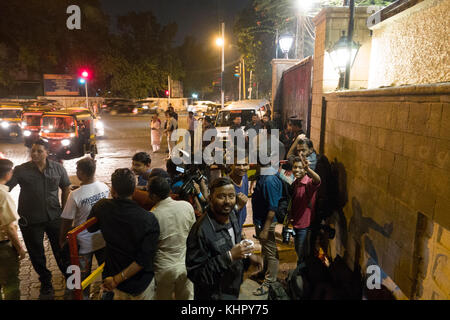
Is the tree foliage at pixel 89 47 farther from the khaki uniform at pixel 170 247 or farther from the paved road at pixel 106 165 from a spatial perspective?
the khaki uniform at pixel 170 247

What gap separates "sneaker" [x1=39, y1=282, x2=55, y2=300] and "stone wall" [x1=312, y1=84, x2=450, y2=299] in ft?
13.1

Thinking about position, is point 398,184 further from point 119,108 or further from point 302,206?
point 119,108

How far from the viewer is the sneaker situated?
421 centimetres

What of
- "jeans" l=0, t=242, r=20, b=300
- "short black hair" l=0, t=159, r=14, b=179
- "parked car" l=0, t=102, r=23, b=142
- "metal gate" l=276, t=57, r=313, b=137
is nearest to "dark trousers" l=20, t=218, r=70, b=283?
"jeans" l=0, t=242, r=20, b=300

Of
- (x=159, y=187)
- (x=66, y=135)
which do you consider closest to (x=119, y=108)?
(x=66, y=135)

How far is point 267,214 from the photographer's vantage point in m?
4.11

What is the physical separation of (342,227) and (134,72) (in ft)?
151

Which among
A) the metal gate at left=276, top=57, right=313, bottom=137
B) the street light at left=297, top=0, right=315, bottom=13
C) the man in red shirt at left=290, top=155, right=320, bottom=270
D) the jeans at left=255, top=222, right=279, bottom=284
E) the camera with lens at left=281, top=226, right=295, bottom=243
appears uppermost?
the street light at left=297, top=0, right=315, bottom=13

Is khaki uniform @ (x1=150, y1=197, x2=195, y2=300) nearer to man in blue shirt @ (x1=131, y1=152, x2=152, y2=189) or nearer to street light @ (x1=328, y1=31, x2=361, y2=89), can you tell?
man in blue shirt @ (x1=131, y1=152, x2=152, y2=189)

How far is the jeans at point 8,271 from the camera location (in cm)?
340

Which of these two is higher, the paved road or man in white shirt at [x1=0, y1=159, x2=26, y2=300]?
man in white shirt at [x1=0, y1=159, x2=26, y2=300]

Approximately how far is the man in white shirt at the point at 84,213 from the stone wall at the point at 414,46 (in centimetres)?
436

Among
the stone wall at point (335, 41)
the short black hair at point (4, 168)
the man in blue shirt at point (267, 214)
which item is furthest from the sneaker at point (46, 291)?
the stone wall at point (335, 41)
